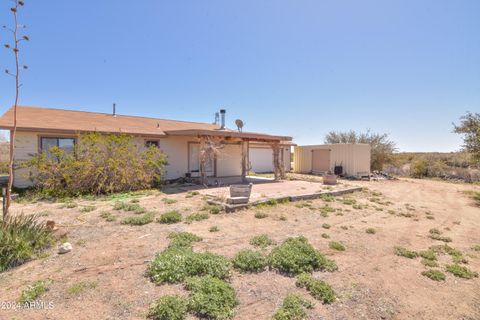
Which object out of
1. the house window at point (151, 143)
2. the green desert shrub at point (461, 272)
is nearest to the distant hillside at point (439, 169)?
the green desert shrub at point (461, 272)

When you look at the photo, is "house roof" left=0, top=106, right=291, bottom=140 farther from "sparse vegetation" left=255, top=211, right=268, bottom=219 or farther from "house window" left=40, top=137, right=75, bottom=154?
"sparse vegetation" left=255, top=211, right=268, bottom=219

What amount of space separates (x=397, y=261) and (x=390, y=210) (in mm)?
4227

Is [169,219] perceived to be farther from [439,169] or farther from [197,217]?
[439,169]

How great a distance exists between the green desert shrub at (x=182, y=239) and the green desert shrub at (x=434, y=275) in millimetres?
3711

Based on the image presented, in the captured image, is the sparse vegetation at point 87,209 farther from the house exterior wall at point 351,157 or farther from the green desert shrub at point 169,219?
the house exterior wall at point 351,157

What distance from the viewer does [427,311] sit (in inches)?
101

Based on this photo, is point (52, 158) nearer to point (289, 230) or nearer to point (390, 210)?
point (289, 230)

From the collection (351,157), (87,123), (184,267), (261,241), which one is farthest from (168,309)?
(351,157)

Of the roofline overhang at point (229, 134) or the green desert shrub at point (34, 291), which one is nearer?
the green desert shrub at point (34, 291)

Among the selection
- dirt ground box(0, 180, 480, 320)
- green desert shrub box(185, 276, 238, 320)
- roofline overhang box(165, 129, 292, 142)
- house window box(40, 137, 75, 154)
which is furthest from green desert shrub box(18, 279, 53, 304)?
house window box(40, 137, 75, 154)

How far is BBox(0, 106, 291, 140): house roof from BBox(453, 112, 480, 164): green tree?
8.29 metres

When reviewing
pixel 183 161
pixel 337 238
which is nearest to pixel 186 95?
pixel 183 161

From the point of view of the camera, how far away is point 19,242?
3.48 meters

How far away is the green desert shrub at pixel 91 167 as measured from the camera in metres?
8.22
